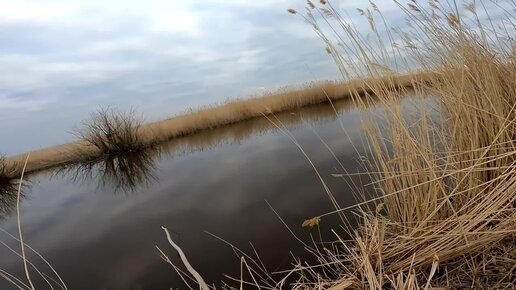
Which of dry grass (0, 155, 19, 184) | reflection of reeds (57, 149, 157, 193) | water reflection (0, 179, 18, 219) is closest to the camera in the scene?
water reflection (0, 179, 18, 219)

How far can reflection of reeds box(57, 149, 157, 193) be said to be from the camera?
582 cm

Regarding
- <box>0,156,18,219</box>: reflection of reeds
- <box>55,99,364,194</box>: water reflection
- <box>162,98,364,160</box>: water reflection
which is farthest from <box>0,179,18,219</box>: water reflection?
<box>162,98,364,160</box>: water reflection

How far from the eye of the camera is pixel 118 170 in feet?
23.5

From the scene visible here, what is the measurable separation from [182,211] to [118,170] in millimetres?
4005

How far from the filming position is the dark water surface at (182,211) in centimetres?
267

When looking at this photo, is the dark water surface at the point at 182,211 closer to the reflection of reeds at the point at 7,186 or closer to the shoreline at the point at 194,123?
the reflection of reeds at the point at 7,186

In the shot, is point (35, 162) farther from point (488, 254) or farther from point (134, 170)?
A: point (488, 254)

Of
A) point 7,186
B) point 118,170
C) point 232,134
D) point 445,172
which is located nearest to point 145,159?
point 118,170

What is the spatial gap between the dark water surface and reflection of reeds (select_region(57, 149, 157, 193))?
5 centimetres

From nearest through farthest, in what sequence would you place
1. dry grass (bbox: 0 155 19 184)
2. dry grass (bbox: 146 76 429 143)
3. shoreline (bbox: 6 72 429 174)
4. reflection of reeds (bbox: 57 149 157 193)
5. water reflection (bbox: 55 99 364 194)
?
reflection of reeds (bbox: 57 149 157 193), water reflection (bbox: 55 99 364 194), dry grass (bbox: 0 155 19 184), shoreline (bbox: 6 72 429 174), dry grass (bbox: 146 76 429 143)

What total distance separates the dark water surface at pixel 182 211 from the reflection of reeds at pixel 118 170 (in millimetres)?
51

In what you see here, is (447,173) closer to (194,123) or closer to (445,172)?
(445,172)

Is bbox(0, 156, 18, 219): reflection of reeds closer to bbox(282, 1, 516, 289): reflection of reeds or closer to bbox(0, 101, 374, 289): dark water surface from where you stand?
bbox(0, 101, 374, 289): dark water surface

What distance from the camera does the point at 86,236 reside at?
3672 mm
